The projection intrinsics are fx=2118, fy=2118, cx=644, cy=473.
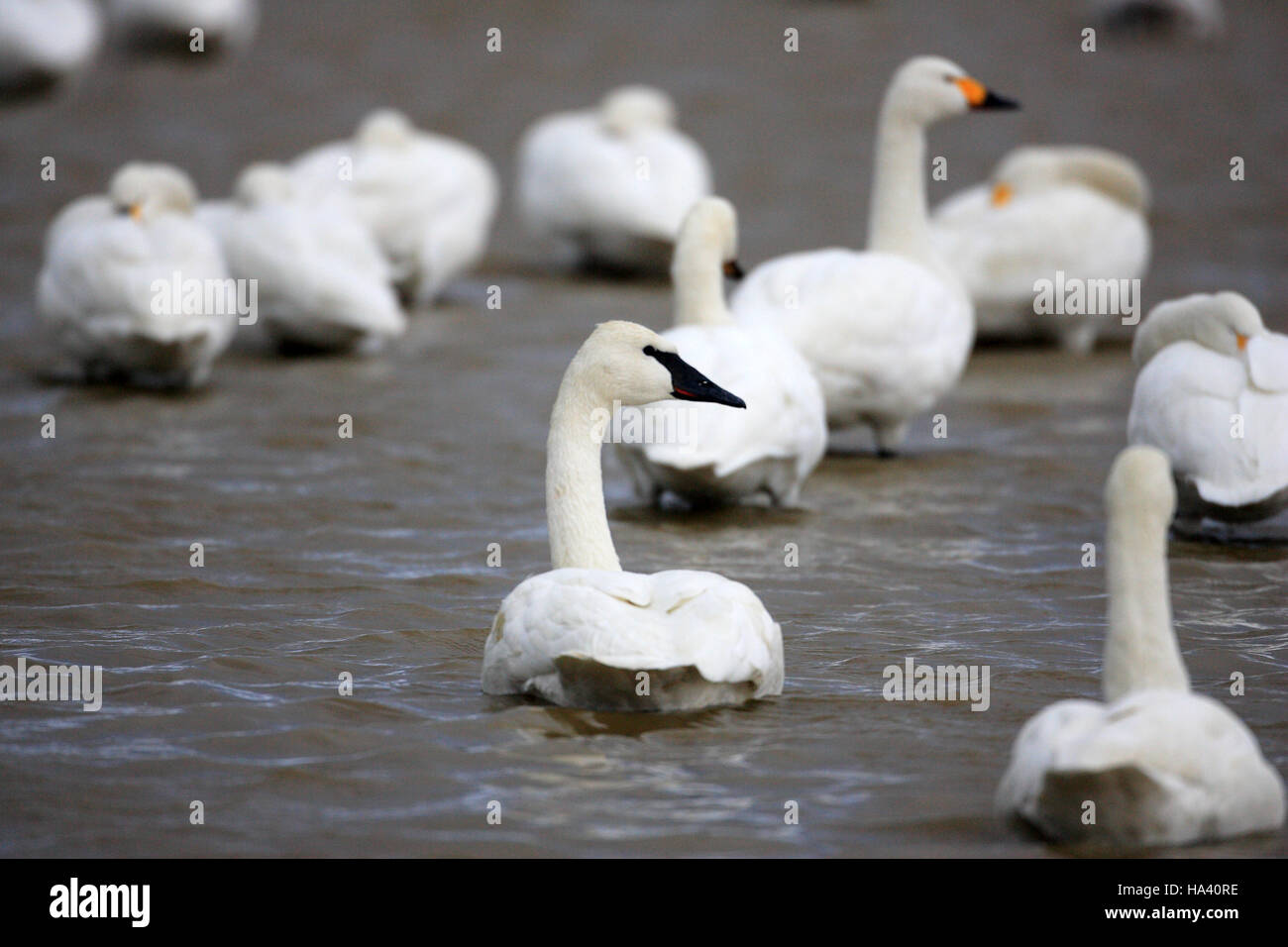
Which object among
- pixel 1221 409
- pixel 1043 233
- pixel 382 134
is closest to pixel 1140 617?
pixel 1221 409

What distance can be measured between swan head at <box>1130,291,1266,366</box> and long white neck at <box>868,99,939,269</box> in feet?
7.47

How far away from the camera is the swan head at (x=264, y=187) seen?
39.6ft

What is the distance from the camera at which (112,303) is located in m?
10.7

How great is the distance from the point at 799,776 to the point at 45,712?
2.13 metres

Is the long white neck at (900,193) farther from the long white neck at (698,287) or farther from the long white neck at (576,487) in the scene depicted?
the long white neck at (576,487)

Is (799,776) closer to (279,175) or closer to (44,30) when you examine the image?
(279,175)

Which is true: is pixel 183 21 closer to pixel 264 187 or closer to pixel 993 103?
pixel 264 187

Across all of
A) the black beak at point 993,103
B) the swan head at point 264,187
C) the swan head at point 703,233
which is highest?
the black beak at point 993,103

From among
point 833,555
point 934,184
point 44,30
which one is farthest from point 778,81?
point 833,555

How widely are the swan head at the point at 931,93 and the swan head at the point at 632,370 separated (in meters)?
4.44

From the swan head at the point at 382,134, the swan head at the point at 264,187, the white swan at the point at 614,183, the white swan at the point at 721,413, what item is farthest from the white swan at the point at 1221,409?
the swan head at the point at 382,134

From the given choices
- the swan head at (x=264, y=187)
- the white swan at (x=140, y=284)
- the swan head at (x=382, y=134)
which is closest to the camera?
the white swan at (x=140, y=284)

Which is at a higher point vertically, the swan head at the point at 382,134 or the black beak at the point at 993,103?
the swan head at the point at 382,134

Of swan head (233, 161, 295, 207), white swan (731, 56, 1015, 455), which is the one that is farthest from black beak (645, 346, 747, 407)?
swan head (233, 161, 295, 207)
